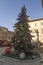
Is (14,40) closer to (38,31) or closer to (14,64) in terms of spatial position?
(14,64)

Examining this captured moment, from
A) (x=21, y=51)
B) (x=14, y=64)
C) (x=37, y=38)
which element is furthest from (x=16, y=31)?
(x=37, y=38)

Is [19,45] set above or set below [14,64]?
above

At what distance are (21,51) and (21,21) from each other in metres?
3.51

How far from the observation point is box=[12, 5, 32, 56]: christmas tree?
1645 cm

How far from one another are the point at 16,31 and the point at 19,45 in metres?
1.66

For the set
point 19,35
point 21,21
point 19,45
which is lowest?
point 19,45

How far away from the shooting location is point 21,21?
1739cm

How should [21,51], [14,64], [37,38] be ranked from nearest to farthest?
1. [14,64]
2. [21,51]
3. [37,38]

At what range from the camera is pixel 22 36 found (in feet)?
54.6

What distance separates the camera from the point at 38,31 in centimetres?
3822

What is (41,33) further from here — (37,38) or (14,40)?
(14,40)

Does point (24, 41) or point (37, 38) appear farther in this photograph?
point (37, 38)

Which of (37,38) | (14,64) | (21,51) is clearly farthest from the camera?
(37,38)

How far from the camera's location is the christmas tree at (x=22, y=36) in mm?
16453
